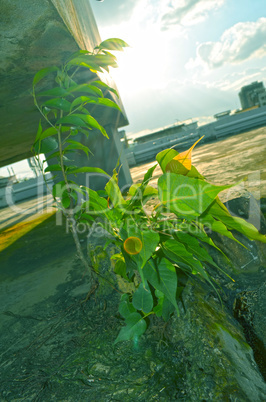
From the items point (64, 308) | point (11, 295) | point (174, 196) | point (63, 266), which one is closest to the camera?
point (174, 196)

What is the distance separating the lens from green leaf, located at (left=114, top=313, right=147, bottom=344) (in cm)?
88

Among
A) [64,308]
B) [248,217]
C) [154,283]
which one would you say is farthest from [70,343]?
[248,217]

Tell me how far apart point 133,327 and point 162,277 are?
0.23 m

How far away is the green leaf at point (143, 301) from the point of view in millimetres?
851

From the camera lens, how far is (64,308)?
4.56ft

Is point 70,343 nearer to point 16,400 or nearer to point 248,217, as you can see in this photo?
point 16,400

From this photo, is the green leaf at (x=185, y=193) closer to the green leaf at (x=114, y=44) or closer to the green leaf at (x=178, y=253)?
the green leaf at (x=178, y=253)

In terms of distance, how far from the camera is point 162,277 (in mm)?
796

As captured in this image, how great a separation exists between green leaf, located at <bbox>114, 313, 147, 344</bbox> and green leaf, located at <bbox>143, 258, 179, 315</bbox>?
0.19 metres

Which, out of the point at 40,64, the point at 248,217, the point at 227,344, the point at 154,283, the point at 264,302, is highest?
the point at 40,64

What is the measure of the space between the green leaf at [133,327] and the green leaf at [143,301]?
77 millimetres

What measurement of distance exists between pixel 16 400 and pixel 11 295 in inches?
Result: 42.8

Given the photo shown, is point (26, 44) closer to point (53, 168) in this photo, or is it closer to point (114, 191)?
point (53, 168)

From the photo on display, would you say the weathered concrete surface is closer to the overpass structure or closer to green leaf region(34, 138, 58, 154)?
the overpass structure
